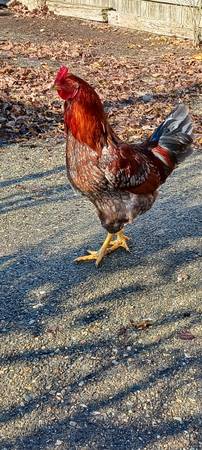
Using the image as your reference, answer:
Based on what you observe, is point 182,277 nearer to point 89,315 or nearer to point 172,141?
point 89,315

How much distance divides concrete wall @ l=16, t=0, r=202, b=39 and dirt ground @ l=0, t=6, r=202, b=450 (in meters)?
6.91

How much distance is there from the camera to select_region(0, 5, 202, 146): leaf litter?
875cm

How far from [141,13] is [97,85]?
5707 millimetres

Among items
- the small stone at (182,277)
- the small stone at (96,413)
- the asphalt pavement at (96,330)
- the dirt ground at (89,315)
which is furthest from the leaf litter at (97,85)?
the small stone at (96,413)

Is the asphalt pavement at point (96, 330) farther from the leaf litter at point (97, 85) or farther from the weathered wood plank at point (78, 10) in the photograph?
the weathered wood plank at point (78, 10)

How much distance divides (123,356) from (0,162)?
399 cm

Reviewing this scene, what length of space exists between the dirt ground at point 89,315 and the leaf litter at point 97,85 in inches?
6.5

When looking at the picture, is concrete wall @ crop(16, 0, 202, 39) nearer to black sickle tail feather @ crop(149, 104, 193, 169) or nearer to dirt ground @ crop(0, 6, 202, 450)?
dirt ground @ crop(0, 6, 202, 450)

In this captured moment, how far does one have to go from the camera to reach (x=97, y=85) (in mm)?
10719

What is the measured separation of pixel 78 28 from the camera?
16312mm

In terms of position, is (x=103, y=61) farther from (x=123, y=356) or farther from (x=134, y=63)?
(x=123, y=356)

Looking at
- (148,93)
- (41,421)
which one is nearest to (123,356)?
(41,421)

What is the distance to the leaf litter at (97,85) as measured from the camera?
28.7 feet

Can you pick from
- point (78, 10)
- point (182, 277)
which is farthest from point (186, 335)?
point (78, 10)
